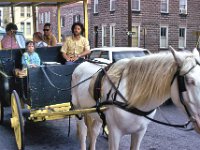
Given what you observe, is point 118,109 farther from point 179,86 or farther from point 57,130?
point 57,130

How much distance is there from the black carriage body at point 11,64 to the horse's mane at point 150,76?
3.08 m

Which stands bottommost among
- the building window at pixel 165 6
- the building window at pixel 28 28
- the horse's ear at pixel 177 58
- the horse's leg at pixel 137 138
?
the horse's leg at pixel 137 138

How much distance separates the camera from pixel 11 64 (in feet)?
25.3

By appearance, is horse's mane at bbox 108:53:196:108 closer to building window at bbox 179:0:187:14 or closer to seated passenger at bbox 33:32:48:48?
seated passenger at bbox 33:32:48:48

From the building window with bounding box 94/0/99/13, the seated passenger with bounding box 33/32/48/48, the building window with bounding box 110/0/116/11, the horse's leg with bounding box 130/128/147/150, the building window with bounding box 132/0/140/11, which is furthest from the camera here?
the building window with bounding box 94/0/99/13

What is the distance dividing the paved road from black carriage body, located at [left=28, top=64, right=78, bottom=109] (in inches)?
37.6

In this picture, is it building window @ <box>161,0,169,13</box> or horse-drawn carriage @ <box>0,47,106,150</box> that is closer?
horse-drawn carriage @ <box>0,47,106,150</box>

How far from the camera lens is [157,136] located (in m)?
7.74

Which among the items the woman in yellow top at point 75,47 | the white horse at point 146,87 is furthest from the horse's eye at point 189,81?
the woman in yellow top at point 75,47

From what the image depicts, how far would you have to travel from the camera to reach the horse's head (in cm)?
373

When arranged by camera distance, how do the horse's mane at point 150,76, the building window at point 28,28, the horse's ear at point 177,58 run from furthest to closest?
1. the building window at point 28,28
2. the horse's mane at point 150,76
3. the horse's ear at point 177,58

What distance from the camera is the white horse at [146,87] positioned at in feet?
12.4

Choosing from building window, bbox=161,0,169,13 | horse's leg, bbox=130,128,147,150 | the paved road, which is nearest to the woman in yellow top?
the paved road

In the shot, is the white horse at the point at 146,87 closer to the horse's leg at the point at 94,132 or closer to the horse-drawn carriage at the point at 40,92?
the horse's leg at the point at 94,132
